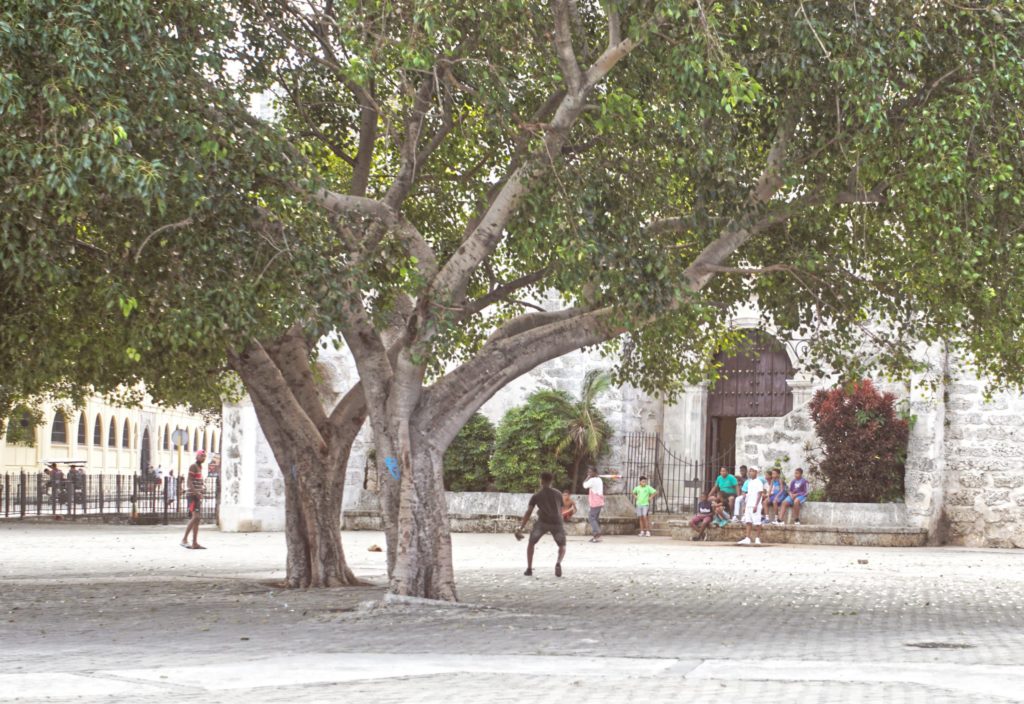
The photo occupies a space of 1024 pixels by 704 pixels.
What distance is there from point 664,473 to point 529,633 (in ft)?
67.5

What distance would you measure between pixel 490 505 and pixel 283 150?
19011 millimetres

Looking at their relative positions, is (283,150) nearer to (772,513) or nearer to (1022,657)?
(1022,657)

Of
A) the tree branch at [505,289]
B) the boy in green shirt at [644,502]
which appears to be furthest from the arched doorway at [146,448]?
the tree branch at [505,289]

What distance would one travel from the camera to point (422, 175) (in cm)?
1608

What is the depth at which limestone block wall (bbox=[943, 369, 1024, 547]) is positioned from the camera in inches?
1065

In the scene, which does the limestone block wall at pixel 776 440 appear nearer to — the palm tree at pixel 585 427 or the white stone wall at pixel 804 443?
the white stone wall at pixel 804 443

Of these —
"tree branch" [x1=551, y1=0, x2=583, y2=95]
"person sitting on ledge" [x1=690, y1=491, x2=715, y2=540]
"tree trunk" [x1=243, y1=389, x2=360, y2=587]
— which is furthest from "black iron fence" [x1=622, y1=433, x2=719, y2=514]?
"tree branch" [x1=551, y1=0, x2=583, y2=95]

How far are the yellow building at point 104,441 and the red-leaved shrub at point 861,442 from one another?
1205 inches

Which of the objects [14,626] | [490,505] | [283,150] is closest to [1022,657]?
[283,150]

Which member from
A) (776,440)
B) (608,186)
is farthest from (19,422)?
(608,186)

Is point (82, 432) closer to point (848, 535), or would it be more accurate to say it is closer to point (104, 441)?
point (104, 441)

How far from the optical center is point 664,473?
32.4 metres

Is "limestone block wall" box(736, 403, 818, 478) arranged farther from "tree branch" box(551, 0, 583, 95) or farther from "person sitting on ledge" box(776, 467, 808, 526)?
"tree branch" box(551, 0, 583, 95)

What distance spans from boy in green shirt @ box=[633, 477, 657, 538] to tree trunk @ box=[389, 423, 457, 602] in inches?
620
